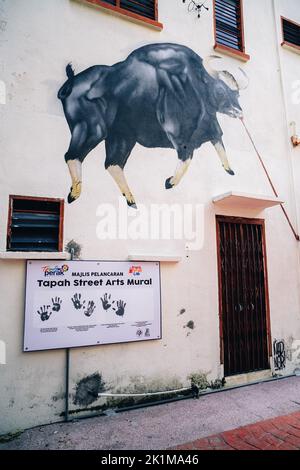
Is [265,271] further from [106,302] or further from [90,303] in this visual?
[90,303]

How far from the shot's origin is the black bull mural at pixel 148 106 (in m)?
4.99

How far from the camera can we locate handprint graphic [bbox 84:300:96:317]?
15.0 ft

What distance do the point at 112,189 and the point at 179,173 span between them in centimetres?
129

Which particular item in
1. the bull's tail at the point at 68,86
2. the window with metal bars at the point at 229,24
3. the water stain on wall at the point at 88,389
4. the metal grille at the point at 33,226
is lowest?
the water stain on wall at the point at 88,389

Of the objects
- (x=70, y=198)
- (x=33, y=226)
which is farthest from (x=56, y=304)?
(x=70, y=198)

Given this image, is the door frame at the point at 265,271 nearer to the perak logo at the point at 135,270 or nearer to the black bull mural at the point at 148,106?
the black bull mural at the point at 148,106

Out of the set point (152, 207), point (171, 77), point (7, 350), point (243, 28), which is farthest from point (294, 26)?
point (7, 350)

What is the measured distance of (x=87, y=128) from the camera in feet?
16.4

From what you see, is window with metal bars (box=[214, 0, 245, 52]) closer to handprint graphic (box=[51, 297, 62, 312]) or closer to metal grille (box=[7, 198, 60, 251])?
metal grille (box=[7, 198, 60, 251])

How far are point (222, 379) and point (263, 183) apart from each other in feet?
12.4

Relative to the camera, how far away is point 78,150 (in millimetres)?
4887

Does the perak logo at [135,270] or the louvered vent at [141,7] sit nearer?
the perak logo at [135,270]

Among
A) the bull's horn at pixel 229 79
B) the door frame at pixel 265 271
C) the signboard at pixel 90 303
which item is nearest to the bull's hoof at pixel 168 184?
the door frame at pixel 265 271

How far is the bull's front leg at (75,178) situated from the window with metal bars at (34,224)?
0.21 meters
